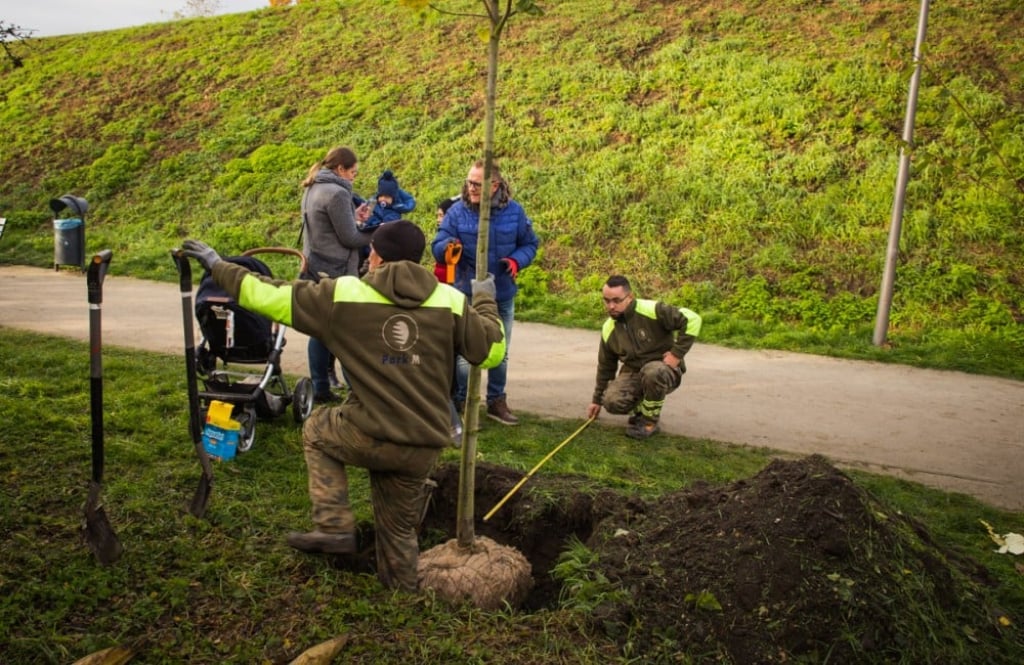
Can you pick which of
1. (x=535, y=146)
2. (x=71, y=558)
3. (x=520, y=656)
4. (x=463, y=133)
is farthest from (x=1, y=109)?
(x=520, y=656)

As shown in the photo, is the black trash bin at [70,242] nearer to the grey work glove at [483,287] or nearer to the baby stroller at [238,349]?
the baby stroller at [238,349]

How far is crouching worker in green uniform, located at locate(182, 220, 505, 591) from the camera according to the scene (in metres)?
3.58

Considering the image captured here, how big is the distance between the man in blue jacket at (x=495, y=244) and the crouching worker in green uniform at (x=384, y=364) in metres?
2.46

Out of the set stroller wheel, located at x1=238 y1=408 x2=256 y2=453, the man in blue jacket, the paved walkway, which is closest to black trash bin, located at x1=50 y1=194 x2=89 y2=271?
stroller wheel, located at x1=238 y1=408 x2=256 y2=453

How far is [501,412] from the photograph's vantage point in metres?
6.78

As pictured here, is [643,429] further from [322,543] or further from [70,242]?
[70,242]

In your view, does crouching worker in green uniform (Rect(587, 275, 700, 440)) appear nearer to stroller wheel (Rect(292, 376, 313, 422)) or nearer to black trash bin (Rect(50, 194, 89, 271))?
stroller wheel (Rect(292, 376, 313, 422))

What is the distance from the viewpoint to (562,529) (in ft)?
15.5

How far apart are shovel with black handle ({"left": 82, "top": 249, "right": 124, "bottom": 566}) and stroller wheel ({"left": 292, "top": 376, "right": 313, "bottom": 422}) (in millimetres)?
2145

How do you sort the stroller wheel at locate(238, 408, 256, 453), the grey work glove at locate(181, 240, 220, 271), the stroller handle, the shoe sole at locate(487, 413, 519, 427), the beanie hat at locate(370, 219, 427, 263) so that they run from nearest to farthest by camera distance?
the grey work glove at locate(181, 240, 220, 271)
the beanie hat at locate(370, 219, 427, 263)
the stroller wheel at locate(238, 408, 256, 453)
the stroller handle
the shoe sole at locate(487, 413, 519, 427)

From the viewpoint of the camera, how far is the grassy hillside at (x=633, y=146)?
11.2 metres

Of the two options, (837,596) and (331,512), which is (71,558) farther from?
(837,596)

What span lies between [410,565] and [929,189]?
36.3 feet

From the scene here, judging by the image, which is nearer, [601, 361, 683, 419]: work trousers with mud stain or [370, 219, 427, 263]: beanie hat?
[370, 219, 427, 263]: beanie hat
